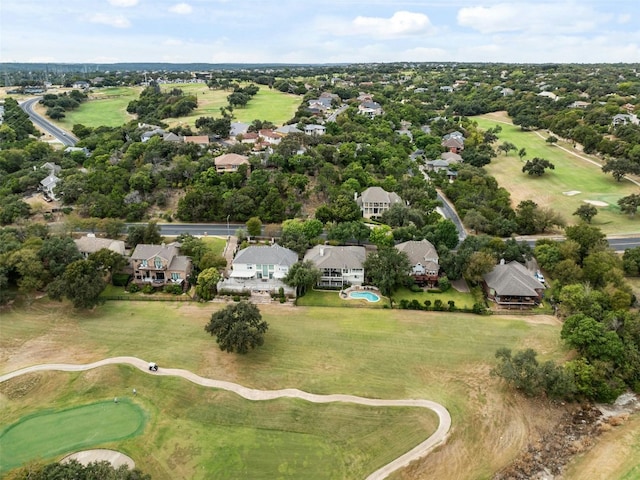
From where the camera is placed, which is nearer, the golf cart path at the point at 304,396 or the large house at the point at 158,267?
the golf cart path at the point at 304,396

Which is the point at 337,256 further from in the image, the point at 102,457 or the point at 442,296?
the point at 102,457

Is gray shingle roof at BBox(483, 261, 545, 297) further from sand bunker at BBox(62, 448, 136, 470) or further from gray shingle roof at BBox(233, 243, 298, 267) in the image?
sand bunker at BBox(62, 448, 136, 470)

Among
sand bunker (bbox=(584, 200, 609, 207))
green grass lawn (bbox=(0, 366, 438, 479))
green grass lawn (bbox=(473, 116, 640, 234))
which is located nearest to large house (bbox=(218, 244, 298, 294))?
green grass lawn (bbox=(0, 366, 438, 479))

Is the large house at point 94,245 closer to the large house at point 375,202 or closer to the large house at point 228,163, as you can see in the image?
the large house at point 228,163

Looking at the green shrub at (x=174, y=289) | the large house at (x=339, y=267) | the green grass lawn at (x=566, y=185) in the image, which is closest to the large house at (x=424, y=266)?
the large house at (x=339, y=267)

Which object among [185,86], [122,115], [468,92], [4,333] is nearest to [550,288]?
[4,333]

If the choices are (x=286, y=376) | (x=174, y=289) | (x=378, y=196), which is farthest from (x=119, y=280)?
(x=378, y=196)
